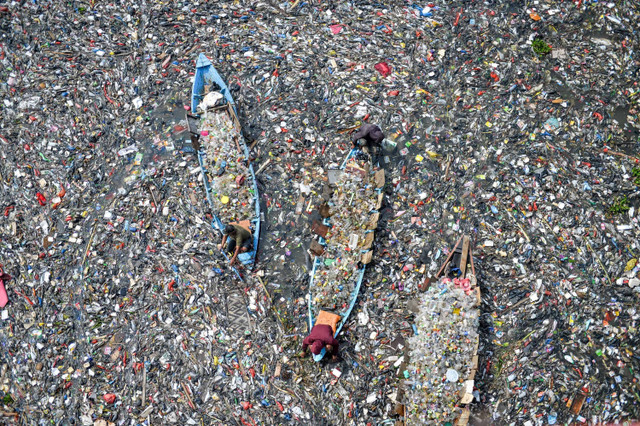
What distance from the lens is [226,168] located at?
849 centimetres

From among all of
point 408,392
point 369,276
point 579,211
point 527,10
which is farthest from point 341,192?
point 527,10

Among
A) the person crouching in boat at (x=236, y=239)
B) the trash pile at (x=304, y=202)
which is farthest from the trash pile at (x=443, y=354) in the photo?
the person crouching in boat at (x=236, y=239)

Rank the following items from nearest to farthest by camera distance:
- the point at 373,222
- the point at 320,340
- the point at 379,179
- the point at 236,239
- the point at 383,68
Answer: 1. the point at 320,340
2. the point at 236,239
3. the point at 373,222
4. the point at 379,179
5. the point at 383,68

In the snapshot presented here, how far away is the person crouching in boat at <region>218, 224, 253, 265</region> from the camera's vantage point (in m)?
7.77

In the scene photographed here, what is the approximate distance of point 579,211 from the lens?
8023 mm

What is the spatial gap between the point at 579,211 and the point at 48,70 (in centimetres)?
930

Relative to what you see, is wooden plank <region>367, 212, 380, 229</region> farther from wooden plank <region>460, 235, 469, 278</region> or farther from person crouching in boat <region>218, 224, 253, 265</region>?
person crouching in boat <region>218, 224, 253, 265</region>

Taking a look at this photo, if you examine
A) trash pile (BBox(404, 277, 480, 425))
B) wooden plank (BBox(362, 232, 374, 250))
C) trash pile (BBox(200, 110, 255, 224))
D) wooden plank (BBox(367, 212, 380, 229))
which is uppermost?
trash pile (BBox(200, 110, 255, 224))

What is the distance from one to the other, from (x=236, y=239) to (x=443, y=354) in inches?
129

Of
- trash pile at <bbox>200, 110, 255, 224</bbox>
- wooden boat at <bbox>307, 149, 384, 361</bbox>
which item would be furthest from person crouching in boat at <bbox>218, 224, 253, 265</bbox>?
wooden boat at <bbox>307, 149, 384, 361</bbox>

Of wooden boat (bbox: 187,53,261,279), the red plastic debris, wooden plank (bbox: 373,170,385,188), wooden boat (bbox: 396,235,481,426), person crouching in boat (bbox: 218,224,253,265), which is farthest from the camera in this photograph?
the red plastic debris

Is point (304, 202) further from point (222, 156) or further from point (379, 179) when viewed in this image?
point (222, 156)

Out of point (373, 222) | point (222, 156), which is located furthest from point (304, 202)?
point (222, 156)

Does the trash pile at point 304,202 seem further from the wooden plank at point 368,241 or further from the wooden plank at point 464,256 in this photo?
the wooden plank at point 464,256
